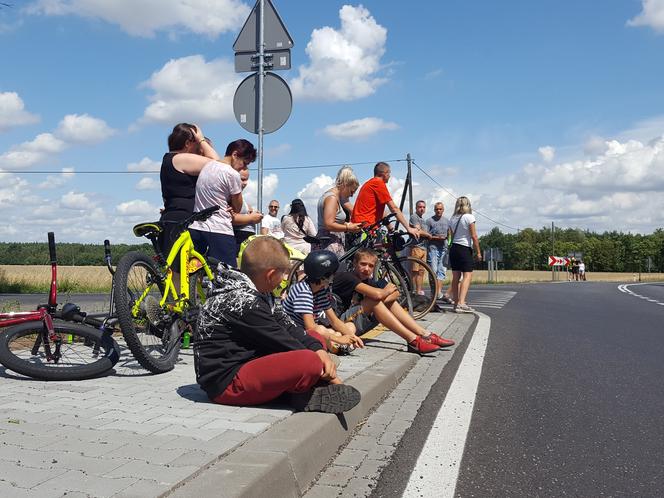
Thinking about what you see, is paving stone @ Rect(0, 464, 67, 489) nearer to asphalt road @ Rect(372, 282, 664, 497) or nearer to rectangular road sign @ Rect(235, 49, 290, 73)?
asphalt road @ Rect(372, 282, 664, 497)

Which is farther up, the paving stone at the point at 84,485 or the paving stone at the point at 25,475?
the paving stone at the point at 25,475

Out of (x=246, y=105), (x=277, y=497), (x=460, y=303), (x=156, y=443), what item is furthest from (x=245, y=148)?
(x=460, y=303)

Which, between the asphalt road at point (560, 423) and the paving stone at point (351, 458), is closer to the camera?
the asphalt road at point (560, 423)

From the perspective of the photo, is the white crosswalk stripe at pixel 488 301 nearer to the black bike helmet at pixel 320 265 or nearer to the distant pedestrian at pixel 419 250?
the distant pedestrian at pixel 419 250

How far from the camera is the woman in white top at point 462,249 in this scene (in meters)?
11.4

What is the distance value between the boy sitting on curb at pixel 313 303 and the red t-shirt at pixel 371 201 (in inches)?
100

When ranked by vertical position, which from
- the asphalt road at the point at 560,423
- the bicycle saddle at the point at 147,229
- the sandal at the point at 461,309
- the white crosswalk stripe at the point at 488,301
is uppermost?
the bicycle saddle at the point at 147,229

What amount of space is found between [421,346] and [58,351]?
330 centimetres

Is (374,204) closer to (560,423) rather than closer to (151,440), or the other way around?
(560,423)

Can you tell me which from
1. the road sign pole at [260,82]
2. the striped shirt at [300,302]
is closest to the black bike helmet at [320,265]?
the striped shirt at [300,302]

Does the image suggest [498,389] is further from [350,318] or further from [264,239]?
[264,239]

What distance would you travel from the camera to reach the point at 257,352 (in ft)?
13.0

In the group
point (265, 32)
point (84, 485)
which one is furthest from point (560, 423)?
point (265, 32)

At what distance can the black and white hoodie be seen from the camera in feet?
12.5
